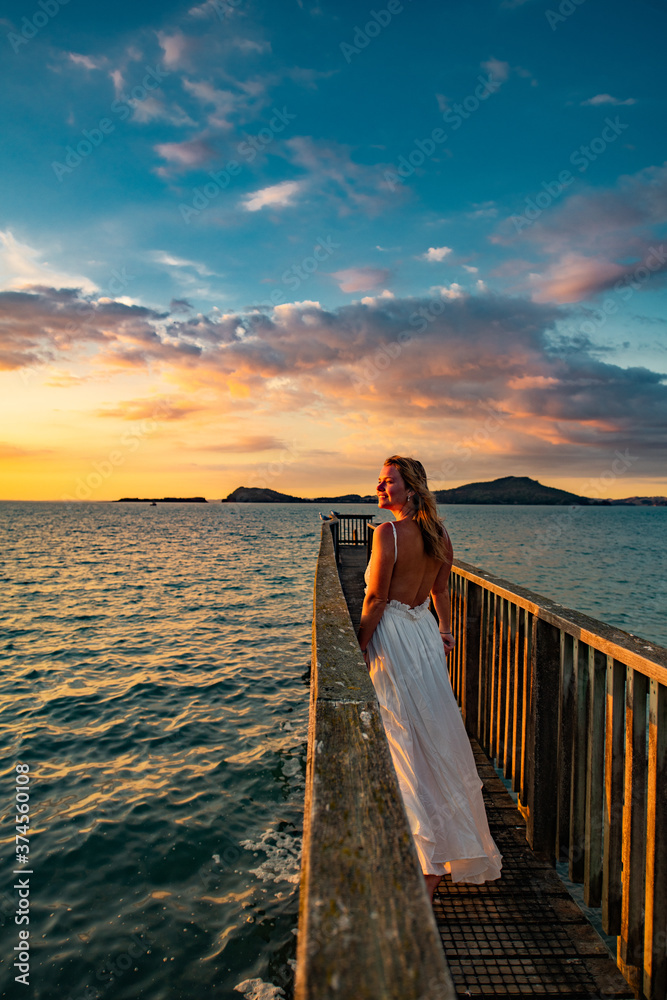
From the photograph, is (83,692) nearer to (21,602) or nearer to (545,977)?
(545,977)

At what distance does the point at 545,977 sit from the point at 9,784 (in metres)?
6.10

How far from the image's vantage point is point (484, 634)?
417 cm

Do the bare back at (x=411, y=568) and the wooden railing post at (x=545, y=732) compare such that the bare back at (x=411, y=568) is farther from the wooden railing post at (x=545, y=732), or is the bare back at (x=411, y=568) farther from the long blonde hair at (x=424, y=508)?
the wooden railing post at (x=545, y=732)

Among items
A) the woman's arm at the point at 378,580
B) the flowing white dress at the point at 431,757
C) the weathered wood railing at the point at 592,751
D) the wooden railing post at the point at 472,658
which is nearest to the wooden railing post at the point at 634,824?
the weathered wood railing at the point at 592,751

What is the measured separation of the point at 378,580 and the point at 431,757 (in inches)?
37.1

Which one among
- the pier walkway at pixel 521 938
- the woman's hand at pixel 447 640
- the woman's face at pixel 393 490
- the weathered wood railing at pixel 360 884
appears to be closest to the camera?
the weathered wood railing at pixel 360 884

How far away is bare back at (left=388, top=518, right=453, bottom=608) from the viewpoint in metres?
2.96

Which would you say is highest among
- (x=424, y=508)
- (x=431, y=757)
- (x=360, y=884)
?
(x=424, y=508)

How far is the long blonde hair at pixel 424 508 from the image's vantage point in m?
3.00

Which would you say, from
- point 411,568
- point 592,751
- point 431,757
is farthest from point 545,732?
point 411,568

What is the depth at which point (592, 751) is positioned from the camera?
2465 mm

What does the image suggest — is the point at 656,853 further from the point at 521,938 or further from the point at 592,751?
the point at 521,938

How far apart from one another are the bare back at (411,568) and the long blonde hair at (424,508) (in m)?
0.04

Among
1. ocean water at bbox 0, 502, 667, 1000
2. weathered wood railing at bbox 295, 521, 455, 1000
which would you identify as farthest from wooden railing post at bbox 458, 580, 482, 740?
weathered wood railing at bbox 295, 521, 455, 1000
